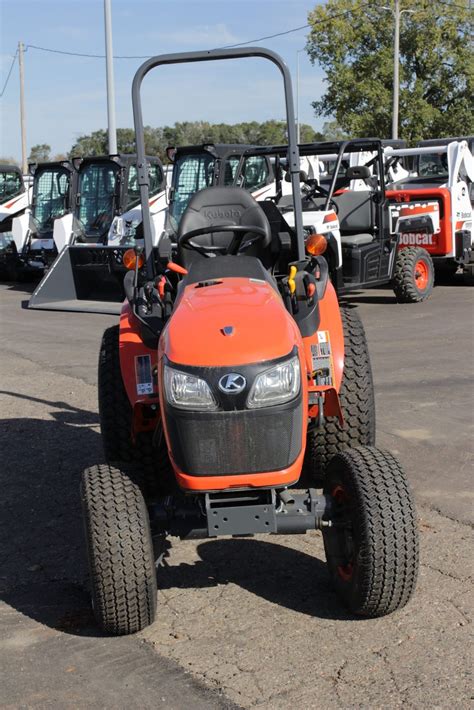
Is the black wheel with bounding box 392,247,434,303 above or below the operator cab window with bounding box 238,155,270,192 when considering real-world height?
below

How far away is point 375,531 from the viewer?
3.72 meters

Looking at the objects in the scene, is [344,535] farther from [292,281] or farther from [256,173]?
[256,173]

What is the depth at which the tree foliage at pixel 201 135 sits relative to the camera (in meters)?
59.5

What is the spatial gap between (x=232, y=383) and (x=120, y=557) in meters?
0.78

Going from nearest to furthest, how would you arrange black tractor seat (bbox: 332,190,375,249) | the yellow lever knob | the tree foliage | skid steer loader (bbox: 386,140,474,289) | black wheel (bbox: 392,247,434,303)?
the yellow lever knob → black tractor seat (bbox: 332,190,375,249) → black wheel (bbox: 392,247,434,303) → skid steer loader (bbox: 386,140,474,289) → the tree foliage

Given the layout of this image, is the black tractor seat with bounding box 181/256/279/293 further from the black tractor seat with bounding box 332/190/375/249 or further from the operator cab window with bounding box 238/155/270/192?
the operator cab window with bounding box 238/155/270/192

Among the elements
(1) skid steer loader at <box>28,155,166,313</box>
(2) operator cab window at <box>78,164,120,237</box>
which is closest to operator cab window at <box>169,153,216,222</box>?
(1) skid steer loader at <box>28,155,166,313</box>

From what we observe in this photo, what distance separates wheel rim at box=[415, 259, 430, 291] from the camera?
1370 cm

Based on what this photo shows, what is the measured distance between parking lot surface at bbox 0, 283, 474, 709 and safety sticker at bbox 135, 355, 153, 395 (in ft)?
2.72

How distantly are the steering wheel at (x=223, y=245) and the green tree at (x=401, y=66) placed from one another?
35.4 meters

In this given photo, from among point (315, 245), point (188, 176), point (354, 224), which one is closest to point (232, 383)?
point (315, 245)

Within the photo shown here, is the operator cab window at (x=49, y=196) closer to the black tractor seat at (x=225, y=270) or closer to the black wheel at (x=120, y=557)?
the black tractor seat at (x=225, y=270)

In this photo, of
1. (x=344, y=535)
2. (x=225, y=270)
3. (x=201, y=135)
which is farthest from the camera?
(x=201, y=135)

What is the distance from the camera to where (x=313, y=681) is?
3498 millimetres
